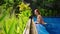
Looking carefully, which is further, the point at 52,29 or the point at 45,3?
the point at 45,3

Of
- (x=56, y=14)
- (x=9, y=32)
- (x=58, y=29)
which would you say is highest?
(x=9, y=32)

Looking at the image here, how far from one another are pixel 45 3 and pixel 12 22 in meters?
8.56

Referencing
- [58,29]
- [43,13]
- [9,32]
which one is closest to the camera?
[9,32]

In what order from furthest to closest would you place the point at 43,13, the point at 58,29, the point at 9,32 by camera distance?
the point at 43,13
the point at 58,29
the point at 9,32

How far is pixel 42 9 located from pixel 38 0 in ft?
1.88

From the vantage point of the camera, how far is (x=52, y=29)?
5.76 meters

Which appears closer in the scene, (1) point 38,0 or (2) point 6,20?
(2) point 6,20

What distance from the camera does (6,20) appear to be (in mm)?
1062

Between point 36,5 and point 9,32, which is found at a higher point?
point 9,32

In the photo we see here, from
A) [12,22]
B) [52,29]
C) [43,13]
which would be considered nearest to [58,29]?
[52,29]

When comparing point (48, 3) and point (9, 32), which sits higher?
point (9, 32)

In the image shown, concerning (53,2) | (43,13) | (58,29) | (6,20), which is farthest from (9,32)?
(53,2)

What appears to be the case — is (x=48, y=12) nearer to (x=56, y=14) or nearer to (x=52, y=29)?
(x=56, y=14)

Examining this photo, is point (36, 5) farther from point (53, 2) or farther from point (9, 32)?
point (9, 32)
